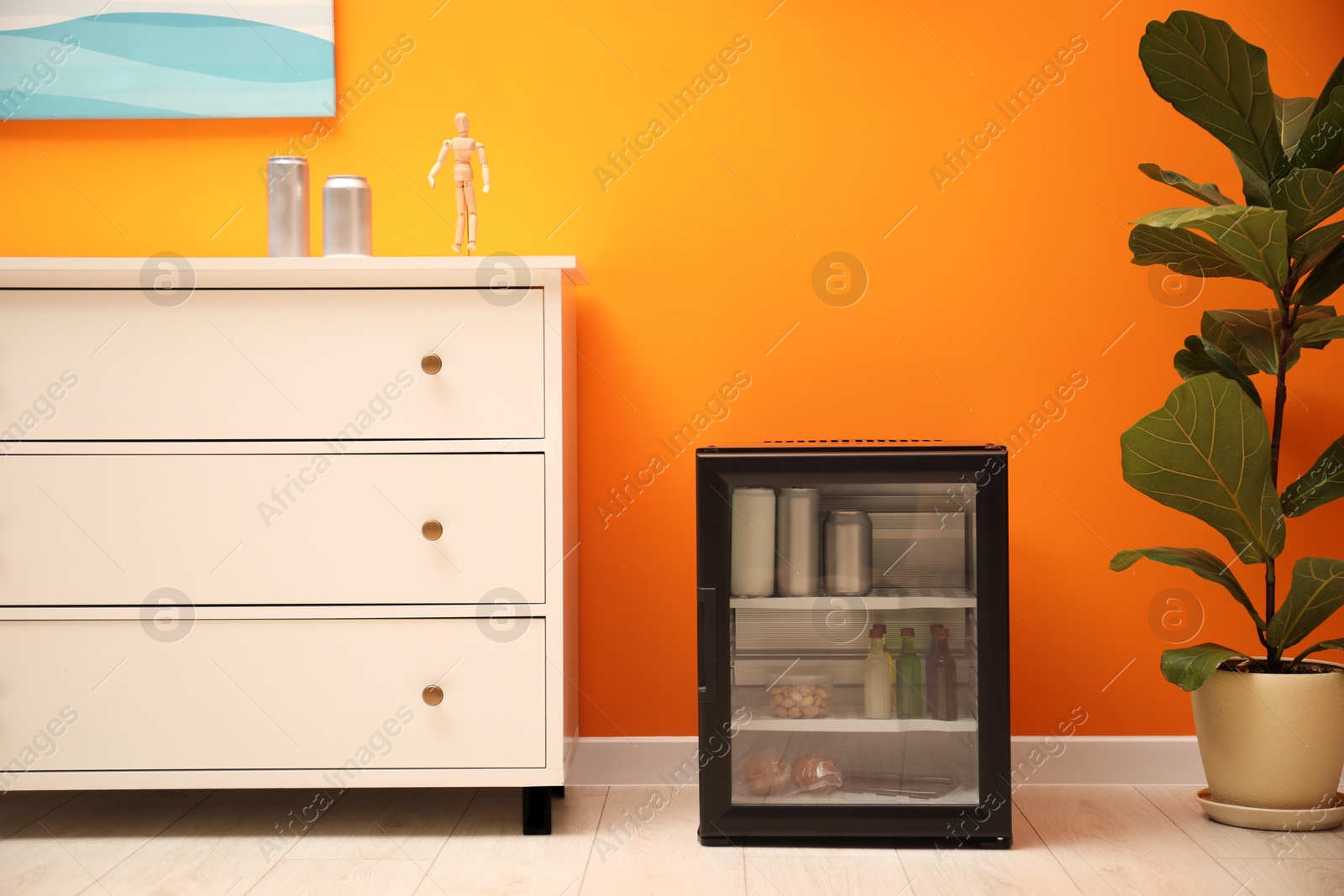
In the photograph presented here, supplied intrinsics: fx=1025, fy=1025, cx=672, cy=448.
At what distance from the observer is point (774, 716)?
1.82 m

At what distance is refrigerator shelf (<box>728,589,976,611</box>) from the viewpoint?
1.80 meters

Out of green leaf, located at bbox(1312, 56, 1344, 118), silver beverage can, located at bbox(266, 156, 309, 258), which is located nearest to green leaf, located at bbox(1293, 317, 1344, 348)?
green leaf, located at bbox(1312, 56, 1344, 118)

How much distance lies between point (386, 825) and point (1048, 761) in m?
1.33

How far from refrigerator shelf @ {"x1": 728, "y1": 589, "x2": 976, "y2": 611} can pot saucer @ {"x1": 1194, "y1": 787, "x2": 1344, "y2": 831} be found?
2.07ft

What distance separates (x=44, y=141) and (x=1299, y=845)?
109 inches

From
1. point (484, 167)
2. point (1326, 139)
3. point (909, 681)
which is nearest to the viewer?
point (1326, 139)

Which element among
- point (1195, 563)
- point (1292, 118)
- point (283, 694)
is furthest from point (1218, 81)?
point (283, 694)

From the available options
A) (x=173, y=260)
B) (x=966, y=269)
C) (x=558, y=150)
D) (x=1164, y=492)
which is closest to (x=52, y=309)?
(x=173, y=260)

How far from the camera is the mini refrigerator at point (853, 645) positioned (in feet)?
5.69

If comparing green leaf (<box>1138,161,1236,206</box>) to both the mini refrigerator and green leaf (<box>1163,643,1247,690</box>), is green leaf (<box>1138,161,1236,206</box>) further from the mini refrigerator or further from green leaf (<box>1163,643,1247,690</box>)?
green leaf (<box>1163,643,1247,690</box>)

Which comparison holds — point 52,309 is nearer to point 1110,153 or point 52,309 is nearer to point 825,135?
point 825,135

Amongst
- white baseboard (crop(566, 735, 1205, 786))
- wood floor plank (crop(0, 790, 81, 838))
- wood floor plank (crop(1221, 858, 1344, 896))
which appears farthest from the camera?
white baseboard (crop(566, 735, 1205, 786))

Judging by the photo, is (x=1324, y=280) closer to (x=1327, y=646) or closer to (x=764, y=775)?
(x=1327, y=646)

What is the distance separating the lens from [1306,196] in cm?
167
